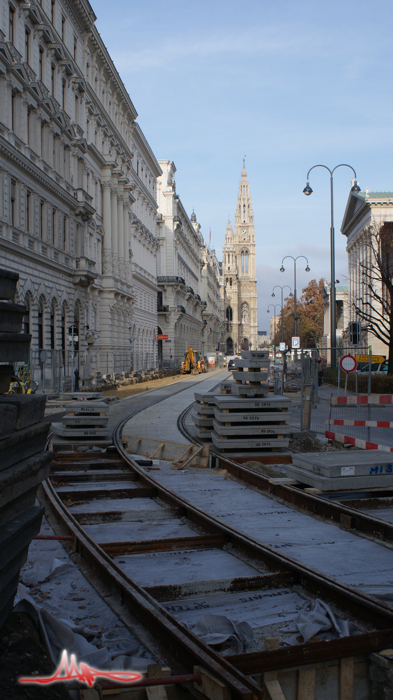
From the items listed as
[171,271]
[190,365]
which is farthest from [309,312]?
[190,365]

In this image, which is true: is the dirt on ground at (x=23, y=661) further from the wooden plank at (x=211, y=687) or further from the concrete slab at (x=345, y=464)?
the concrete slab at (x=345, y=464)

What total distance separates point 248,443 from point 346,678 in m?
8.54

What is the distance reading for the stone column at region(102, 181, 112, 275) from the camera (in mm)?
45062

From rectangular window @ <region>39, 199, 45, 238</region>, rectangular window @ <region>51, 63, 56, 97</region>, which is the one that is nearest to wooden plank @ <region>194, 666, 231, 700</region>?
rectangular window @ <region>39, 199, 45, 238</region>

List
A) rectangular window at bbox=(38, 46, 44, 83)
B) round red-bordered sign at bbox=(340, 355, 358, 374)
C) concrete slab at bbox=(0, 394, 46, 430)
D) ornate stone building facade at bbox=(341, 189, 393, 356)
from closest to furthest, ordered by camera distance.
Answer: concrete slab at bbox=(0, 394, 46, 430), round red-bordered sign at bbox=(340, 355, 358, 374), rectangular window at bbox=(38, 46, 44, 83), ornate stone building facade at bbox=(341, 189, 393, 356)

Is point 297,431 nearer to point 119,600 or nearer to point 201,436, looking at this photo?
point 201,436

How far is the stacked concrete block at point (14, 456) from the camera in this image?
383 centimetres

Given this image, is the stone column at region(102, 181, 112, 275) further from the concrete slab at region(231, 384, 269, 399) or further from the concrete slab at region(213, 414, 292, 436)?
the concrete slab at region(213, 414, 292, 436)

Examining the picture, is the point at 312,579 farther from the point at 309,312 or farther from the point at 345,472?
the point at 309,312

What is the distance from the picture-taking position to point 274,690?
3.52 metres

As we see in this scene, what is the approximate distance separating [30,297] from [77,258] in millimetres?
8064

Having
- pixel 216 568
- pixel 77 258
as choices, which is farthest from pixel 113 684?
pixel 77 258

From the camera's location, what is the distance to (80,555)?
20.0 feet

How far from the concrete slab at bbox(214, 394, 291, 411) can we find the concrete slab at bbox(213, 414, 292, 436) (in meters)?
0.37
